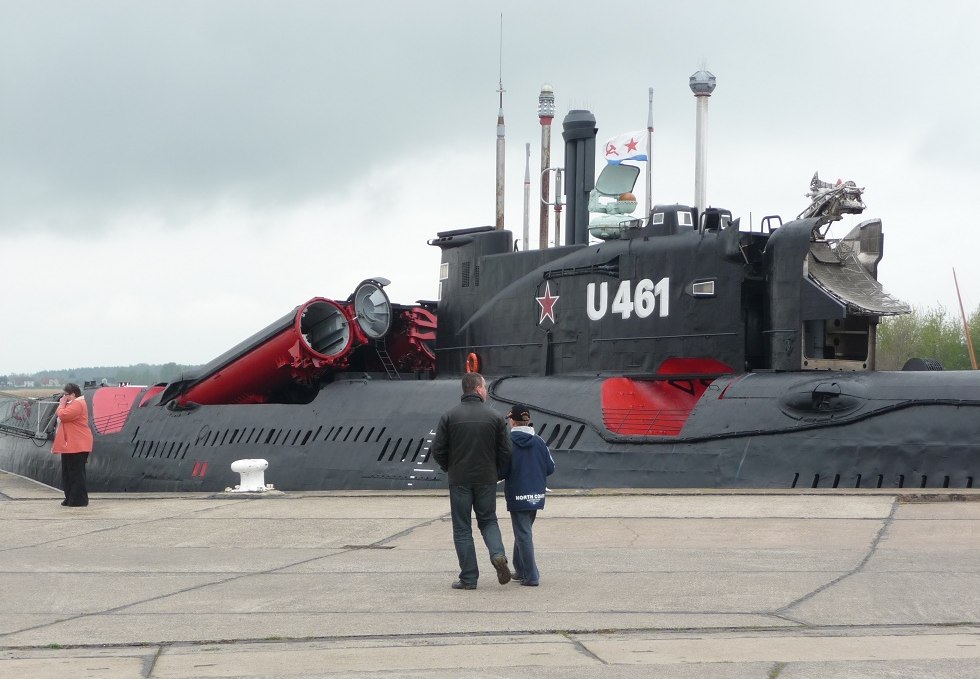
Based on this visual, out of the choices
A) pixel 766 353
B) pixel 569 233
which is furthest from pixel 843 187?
pixel 569 233

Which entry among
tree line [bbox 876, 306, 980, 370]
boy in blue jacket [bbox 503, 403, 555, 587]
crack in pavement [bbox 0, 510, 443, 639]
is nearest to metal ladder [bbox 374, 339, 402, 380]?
crack in pavement [bbox 0, 510, 443, 639]

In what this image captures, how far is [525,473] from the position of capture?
376 inches

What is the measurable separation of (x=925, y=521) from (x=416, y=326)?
13.9 meters

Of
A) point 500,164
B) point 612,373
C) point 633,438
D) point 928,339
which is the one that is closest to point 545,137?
point 500,164

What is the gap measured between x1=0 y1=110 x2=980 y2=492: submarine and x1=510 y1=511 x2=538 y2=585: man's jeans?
23.3ft

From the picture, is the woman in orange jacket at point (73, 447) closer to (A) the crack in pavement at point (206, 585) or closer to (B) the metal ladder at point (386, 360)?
(A) the crack in pavement at point (206, 585)

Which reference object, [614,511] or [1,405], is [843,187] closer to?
[614,511]

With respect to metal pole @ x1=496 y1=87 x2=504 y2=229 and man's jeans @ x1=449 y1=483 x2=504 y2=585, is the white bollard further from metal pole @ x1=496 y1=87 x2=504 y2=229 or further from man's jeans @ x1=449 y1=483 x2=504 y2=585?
metal pole @ x1=496 y1=87 x2=504 y2=229

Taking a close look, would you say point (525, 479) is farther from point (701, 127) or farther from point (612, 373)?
point (701, 127)

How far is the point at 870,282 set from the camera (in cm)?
1753

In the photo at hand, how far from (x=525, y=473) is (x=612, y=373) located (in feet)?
32.3

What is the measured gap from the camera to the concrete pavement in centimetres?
661

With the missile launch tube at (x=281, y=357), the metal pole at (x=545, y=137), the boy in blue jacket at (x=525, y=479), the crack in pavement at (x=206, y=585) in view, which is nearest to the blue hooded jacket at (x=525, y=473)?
the boy in blue jacket at (x=525, y=479)

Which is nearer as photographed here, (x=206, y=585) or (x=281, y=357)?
(x=206, y=585)
